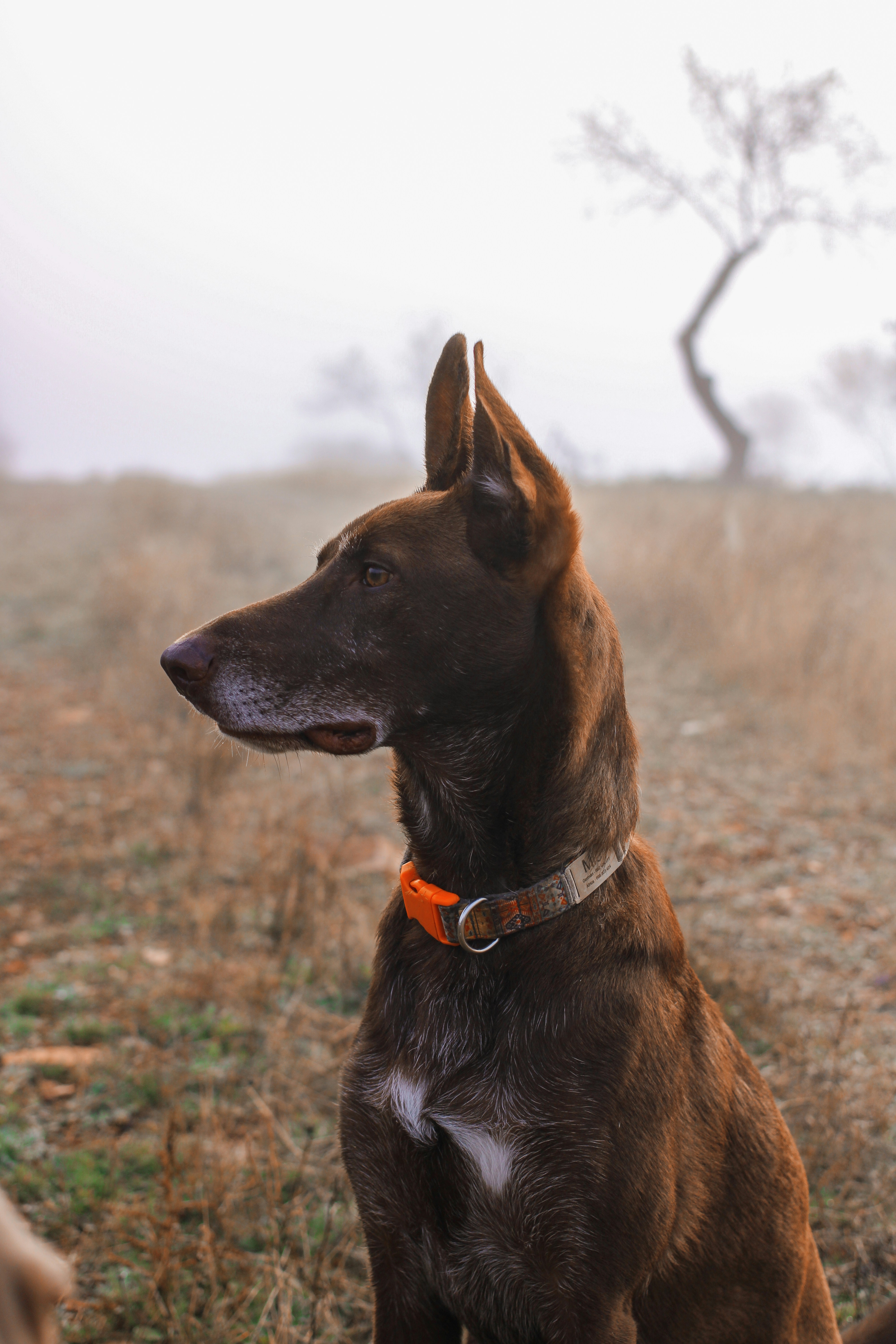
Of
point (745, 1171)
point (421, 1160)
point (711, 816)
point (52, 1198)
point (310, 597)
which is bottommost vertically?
point (711, 816)

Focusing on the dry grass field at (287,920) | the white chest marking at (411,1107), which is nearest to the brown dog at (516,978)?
the white chest marking at (411,1107)

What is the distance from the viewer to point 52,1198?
9.45ft

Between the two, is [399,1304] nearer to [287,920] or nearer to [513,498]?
[513,498]

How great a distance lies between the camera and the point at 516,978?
176 centimetres

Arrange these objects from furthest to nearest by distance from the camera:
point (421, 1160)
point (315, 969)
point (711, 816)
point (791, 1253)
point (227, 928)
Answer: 1. point (711, 816)
2. point (227, 928)
3. point (315, 969)
4. point (791, 1253)
5. point (421, 1160)

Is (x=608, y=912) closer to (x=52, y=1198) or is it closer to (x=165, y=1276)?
(x=165, y=1276)

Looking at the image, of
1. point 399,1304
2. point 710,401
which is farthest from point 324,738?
point 710,401

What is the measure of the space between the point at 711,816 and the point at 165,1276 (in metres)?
4.95

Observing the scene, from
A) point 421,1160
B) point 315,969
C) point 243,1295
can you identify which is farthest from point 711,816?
point 421,1160

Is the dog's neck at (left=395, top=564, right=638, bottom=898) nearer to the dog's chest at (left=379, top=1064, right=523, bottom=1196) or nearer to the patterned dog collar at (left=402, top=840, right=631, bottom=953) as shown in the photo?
the patterned dog collar at (left=402, top=840, right=631, bottom=953)

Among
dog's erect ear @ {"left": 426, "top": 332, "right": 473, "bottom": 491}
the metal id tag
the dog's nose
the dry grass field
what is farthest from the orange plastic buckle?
dog's erect ear @ {"left": 426, "top": 332, "right": 473, "bottom": 491}

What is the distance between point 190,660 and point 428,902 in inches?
28.3

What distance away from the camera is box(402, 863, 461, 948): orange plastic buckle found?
6.03ft

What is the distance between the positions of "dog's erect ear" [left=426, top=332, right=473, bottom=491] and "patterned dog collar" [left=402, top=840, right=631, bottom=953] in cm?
92
